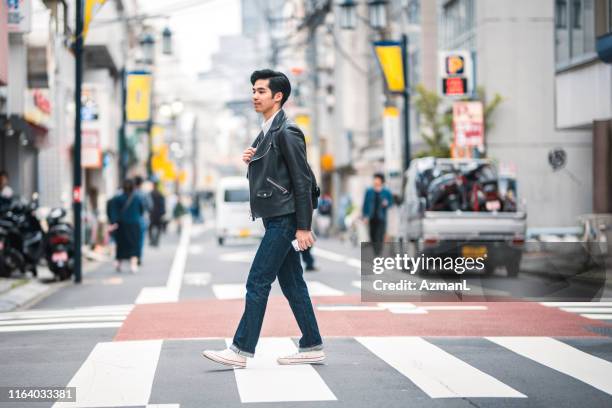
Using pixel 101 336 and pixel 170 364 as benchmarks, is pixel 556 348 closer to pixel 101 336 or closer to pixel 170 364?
pixel 170 364

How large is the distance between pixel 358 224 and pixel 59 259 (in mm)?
17771

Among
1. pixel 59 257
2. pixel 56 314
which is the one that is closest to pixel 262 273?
pixel 56 314

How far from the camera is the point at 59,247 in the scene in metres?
18.9

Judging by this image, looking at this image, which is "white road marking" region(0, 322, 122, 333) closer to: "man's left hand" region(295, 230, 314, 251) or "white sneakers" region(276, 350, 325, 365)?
"white sneakers" region(276, 350, 325, 365)

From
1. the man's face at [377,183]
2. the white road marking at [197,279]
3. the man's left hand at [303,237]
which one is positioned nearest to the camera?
the man's left hand at [303,237]

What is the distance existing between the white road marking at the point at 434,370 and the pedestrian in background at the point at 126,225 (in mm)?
12809

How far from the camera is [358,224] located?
117 feet

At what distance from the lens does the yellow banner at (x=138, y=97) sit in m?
35.6

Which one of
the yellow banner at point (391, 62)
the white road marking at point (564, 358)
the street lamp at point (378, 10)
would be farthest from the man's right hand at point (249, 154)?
the street lamp at point (378, 10)

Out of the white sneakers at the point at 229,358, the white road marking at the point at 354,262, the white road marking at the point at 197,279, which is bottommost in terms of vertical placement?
the white road marking at the point at 354,262

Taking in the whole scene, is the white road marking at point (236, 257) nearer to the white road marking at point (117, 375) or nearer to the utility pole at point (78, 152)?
the utility pole at point (78, 152)

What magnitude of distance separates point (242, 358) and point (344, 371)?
0.73 meters

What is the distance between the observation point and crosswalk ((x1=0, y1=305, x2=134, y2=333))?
11.2 metres

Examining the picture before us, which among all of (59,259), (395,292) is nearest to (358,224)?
(59,259)
